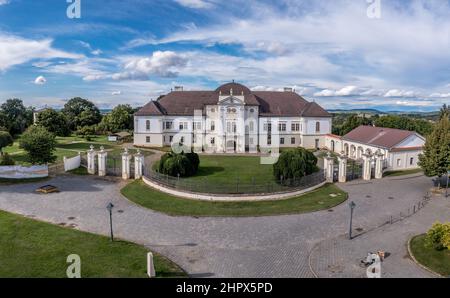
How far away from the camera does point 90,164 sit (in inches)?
1265

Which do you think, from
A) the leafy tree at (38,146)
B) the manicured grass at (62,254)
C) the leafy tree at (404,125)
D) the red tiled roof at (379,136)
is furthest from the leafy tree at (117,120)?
the manicured grass at (62,254)

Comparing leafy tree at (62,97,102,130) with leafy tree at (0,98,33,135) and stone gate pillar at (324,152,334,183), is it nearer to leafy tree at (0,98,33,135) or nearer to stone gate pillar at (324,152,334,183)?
leafy tree at (0,98,33,135)

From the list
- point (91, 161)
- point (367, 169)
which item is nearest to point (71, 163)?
point (91, 161)

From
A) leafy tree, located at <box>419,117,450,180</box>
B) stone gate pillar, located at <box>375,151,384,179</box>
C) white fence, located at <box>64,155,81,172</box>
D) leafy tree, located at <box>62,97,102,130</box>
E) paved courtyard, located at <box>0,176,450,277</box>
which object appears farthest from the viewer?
leafy tree, located at <box>62,97,102,130</box>

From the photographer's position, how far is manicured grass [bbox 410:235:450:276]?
13.6m

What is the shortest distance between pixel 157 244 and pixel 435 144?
23.3 metres

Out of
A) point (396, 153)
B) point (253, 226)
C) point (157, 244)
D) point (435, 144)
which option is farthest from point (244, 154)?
point (157, 244)

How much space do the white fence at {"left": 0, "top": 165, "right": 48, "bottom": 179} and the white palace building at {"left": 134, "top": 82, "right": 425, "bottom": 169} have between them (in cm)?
2302

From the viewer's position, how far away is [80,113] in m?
78.4

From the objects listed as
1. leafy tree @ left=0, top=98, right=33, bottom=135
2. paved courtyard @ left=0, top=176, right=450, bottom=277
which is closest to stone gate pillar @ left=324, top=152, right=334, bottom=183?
paved courtyard @ left=0, top=176, right=450, bottom=277

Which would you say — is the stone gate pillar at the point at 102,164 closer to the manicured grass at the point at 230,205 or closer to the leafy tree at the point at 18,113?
the manicured grass at the point at 230,205

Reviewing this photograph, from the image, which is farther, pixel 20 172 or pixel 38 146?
pixel 38 146

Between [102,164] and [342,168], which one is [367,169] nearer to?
[342,168]

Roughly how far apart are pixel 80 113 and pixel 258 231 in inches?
2828
